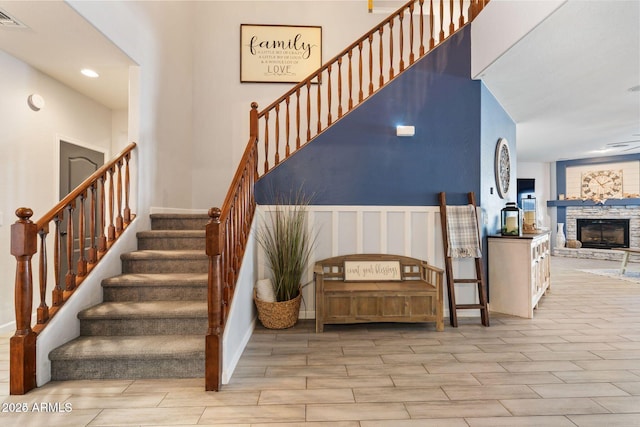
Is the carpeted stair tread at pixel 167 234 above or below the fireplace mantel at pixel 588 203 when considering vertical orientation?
below

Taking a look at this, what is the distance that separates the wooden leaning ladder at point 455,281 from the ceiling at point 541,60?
1.51m

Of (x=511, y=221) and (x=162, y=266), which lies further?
(x=511, y=221)

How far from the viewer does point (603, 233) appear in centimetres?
884

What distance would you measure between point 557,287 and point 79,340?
20.3ft

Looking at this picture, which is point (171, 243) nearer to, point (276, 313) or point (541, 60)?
point (276, 313)

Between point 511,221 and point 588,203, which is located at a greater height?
point 588,203

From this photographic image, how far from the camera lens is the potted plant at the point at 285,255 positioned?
336 centimetres

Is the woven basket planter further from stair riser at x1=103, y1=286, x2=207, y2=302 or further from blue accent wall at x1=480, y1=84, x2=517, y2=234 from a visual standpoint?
blue accent wall at x1=480, y1=84, x2=517, y2=234

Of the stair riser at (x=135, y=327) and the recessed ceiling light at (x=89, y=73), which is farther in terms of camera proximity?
the recessed ceiling light at (x=89, y=73)

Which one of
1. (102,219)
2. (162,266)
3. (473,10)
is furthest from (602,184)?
(102,219)

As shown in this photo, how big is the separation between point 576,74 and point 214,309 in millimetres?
4363

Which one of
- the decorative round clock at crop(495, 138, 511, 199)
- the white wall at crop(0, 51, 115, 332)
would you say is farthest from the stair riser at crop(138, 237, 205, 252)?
the decorative round clock at crop(495, 138, 511, 199)

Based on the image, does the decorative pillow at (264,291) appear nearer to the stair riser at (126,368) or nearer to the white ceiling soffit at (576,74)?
the stair riser at (126,368)

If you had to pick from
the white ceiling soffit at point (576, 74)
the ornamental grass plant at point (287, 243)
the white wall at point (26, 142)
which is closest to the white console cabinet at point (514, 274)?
the white ceiling soffit at point (576, 74)
